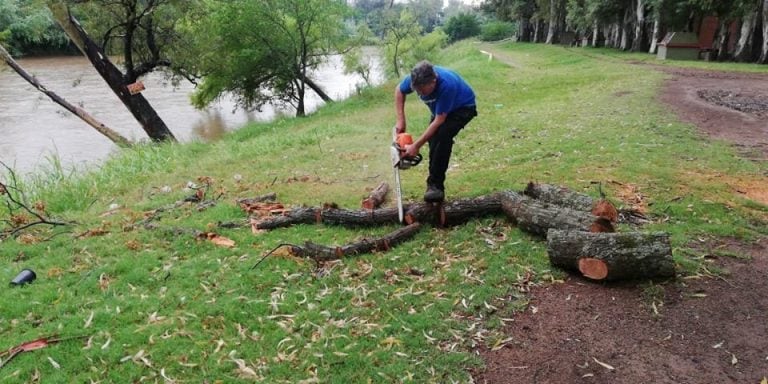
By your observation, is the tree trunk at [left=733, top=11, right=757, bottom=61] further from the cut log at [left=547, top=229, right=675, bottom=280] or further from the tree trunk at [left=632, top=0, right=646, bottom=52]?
the cut log at [left=547, top=229, right=675, bottom=280]

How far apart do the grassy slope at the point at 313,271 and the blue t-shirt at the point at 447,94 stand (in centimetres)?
122

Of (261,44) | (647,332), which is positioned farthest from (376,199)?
(261,44)

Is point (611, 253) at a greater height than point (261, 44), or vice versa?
point (261, 44)

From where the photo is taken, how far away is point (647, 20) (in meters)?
25.0

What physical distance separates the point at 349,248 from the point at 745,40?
19632 millimetres

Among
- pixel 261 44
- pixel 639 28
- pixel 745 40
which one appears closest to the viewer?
pixel 261 44

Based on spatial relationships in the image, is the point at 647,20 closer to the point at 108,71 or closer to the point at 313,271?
the point at 108,71

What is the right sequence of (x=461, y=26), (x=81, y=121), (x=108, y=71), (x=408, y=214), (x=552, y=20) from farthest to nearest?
1. (x=461, y=26)
2. (x=552, y=20)
3. (x=81, y=121)
4. (x=108, y=71)
5. (x=408, y=214)

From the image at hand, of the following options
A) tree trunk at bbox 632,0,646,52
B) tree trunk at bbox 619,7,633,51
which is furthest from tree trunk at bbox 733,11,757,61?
tree trunk at bbox 619,7,633,51

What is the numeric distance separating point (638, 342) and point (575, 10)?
30.4m

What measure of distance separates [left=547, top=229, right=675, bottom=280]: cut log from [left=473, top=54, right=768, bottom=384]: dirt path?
11 cm

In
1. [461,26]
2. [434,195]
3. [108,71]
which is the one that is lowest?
[434,195]

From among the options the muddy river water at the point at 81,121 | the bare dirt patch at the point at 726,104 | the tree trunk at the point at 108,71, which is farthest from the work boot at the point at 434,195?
the tree trunk at the point at 108,71

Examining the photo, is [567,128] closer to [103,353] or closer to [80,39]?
[103,353]
